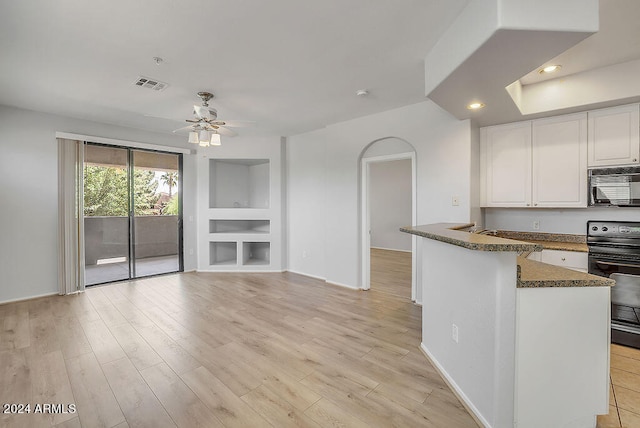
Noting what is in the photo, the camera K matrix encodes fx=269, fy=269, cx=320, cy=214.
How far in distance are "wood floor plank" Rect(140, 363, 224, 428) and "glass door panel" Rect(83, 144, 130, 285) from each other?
349cm

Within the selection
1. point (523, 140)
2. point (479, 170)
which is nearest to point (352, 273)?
point (479, 170)

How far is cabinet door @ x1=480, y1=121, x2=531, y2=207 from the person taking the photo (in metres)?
3.34

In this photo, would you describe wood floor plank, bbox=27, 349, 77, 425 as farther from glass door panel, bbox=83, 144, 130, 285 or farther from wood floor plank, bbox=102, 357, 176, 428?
glass door panel, bbox=83, 144, 130, 285

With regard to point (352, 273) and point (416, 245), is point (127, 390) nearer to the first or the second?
point (352, 273)

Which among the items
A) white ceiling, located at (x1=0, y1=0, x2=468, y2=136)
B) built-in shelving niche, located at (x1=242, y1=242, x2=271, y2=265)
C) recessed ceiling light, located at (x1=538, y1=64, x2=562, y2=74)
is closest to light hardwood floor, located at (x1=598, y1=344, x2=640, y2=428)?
recessed ceiling light, located at (x1=538, y1=64, x2=562, y2=74)

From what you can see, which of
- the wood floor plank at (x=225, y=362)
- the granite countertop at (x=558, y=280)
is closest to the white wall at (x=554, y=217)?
the wood floor plank at (x=225, y=362)

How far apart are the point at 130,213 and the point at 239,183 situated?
7.67ft

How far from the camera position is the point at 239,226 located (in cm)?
639

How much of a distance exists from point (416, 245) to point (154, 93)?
13.0 ft

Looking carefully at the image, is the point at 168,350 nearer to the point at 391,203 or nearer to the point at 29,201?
the point at 29,201

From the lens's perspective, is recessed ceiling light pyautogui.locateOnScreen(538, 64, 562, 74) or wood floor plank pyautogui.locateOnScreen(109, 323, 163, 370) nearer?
wood floor plank pyautogui.locateOnScreen(109, 323, 163, 370)

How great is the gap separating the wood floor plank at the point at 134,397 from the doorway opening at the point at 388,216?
3138 millimetres

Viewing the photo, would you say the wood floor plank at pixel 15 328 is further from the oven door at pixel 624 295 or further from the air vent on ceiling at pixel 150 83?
the oven door at pixel 624 295

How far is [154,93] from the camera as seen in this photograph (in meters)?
3.35
